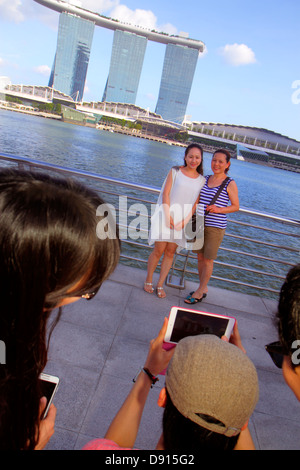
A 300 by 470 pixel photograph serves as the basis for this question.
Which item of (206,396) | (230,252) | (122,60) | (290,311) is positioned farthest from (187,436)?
(122,60)

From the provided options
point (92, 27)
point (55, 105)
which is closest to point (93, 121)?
point (55, 105)

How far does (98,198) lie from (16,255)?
28cm

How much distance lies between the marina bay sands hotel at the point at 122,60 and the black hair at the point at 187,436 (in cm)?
12563

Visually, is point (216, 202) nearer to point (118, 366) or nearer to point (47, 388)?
point (118, 366)

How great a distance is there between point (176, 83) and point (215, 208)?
134412 mm

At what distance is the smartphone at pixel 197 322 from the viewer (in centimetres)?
133

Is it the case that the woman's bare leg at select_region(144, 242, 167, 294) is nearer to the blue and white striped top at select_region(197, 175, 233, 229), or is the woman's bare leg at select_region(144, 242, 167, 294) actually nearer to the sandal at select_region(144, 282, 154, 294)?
the sandal at select_region(144, 282, 154, 294)

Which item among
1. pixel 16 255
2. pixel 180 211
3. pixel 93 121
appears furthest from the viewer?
pixel 93 121

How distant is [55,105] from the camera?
85.3m

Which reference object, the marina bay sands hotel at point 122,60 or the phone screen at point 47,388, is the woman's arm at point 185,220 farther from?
the marina bay sands hotel at point 122,60

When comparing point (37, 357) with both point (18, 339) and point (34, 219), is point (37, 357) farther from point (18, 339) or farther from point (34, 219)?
point (34, 219)

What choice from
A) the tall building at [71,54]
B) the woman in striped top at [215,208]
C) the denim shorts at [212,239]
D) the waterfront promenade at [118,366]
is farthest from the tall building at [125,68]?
the waterfront promenade at [118,366]

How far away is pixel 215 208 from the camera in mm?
3035

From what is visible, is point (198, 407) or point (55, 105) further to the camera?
point (55, 105)
